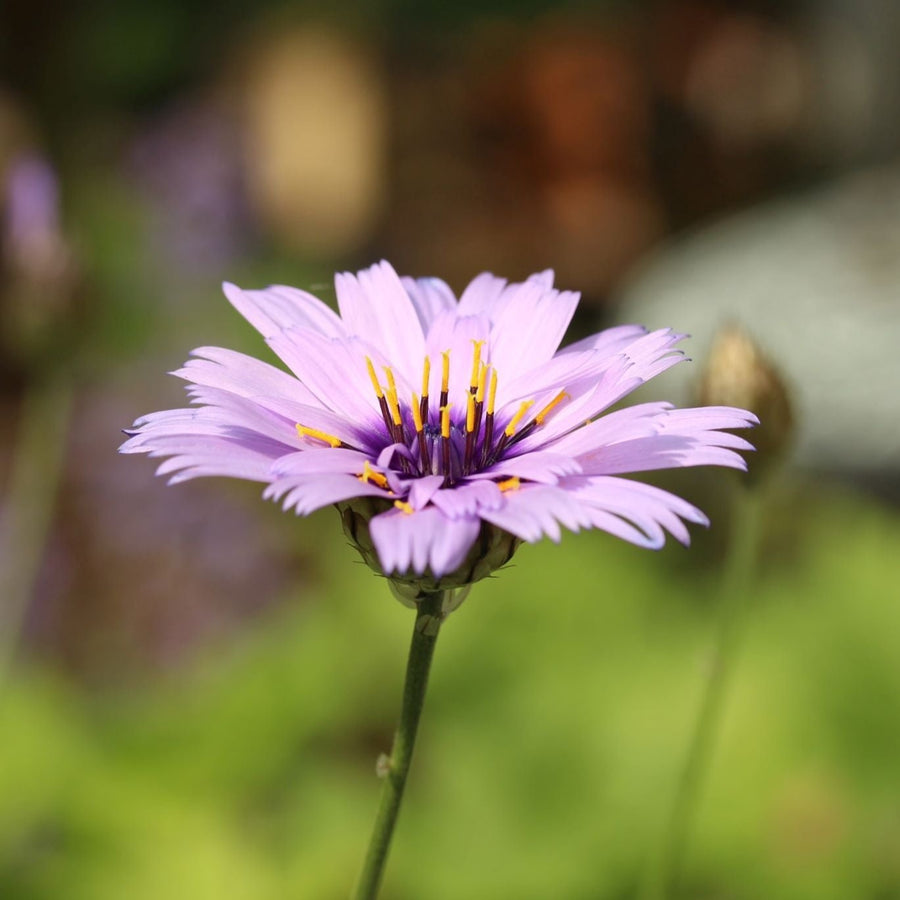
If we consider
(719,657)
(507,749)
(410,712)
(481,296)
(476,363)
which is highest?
(481,296)

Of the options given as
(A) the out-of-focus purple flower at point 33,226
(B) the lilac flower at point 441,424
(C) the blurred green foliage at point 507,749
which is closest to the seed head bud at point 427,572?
(B) the lilac flower at point 441,424

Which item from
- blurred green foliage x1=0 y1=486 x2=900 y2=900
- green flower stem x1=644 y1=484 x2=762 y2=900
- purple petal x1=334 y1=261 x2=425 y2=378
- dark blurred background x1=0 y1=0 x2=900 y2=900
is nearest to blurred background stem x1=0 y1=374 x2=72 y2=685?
dark blurred background x1=0 y1=0 x2=900 y2=900

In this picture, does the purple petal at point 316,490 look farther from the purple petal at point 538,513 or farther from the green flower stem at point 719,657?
the green flower stem at point 719,657

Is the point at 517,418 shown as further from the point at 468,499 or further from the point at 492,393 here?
the point at 468,499

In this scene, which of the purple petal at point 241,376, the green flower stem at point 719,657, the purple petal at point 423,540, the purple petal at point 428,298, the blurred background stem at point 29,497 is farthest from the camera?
the blurred background stem at point 29,497

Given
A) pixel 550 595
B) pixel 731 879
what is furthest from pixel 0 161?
pixel 731 879

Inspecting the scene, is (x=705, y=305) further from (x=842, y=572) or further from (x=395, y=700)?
(x=395, y=700)

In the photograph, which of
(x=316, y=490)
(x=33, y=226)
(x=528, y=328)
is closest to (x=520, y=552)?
(x=33, y=226)
